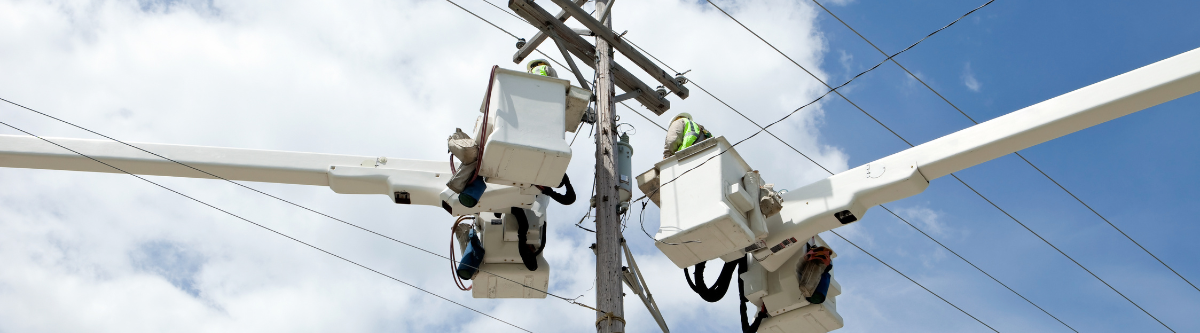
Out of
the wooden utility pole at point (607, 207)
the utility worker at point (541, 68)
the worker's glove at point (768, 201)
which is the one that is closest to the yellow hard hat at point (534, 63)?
the utility worker at point (541, 68)

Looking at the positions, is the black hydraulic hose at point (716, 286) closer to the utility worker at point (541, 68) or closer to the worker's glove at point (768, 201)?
the worker's glove at point (768, 201)

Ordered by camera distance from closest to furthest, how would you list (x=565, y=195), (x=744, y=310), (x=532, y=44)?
(x=565, y=195), (x=744, y=310), (x=532, y=44)

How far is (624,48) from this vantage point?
8188mm

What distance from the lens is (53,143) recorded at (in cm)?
595

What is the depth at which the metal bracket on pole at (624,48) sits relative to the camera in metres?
7.90

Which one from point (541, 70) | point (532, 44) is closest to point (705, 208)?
point (541, 70)

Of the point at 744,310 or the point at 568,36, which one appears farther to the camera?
the point at 568,36

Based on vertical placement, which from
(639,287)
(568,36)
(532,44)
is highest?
(532,44)

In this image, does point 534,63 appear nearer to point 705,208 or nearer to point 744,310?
point 705,208

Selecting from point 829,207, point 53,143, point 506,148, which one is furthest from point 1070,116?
point 53,143

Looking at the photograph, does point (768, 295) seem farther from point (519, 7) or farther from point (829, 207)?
point (519, 7)

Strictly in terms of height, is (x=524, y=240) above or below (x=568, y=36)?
below

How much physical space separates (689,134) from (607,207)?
0.89m

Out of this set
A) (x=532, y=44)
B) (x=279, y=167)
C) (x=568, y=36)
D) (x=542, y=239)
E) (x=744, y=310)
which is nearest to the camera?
(x=279, y=167)
